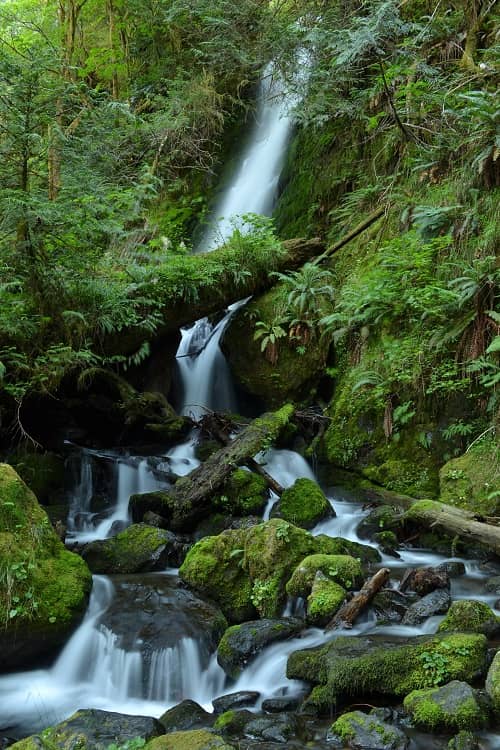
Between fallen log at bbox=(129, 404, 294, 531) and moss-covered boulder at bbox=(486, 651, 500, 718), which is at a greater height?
fallen log at bbox=(129, 404, 294, 531)

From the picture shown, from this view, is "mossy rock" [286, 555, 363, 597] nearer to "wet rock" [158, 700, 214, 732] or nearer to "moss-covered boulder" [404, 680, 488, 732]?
"wet rock" [158, 700, 214, 732]

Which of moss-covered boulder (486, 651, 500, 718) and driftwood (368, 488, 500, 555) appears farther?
driftwood (368, 488, 500, 555)

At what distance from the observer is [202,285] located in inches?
412

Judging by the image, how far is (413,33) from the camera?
11.9 m

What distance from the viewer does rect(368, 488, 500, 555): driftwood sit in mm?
6207

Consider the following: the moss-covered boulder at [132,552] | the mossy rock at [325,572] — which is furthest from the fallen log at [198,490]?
the mossy rock at [325,572]

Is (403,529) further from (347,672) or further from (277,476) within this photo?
(347,672)

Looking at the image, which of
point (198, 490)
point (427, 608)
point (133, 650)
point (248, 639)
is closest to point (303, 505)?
point (198, 490)

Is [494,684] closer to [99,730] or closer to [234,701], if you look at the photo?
[234,701]

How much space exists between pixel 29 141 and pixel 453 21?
8170mm

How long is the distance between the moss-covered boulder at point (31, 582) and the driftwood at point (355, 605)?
2.28 metres

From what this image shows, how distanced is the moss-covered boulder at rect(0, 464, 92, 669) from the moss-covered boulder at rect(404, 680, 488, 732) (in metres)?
2.99

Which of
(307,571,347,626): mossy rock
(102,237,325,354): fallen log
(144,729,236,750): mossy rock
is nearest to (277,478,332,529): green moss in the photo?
(307,571,347,626): mossy rock

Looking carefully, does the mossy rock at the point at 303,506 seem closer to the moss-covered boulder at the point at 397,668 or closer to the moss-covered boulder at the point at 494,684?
the moss-covered boulder at the point at 397,668
